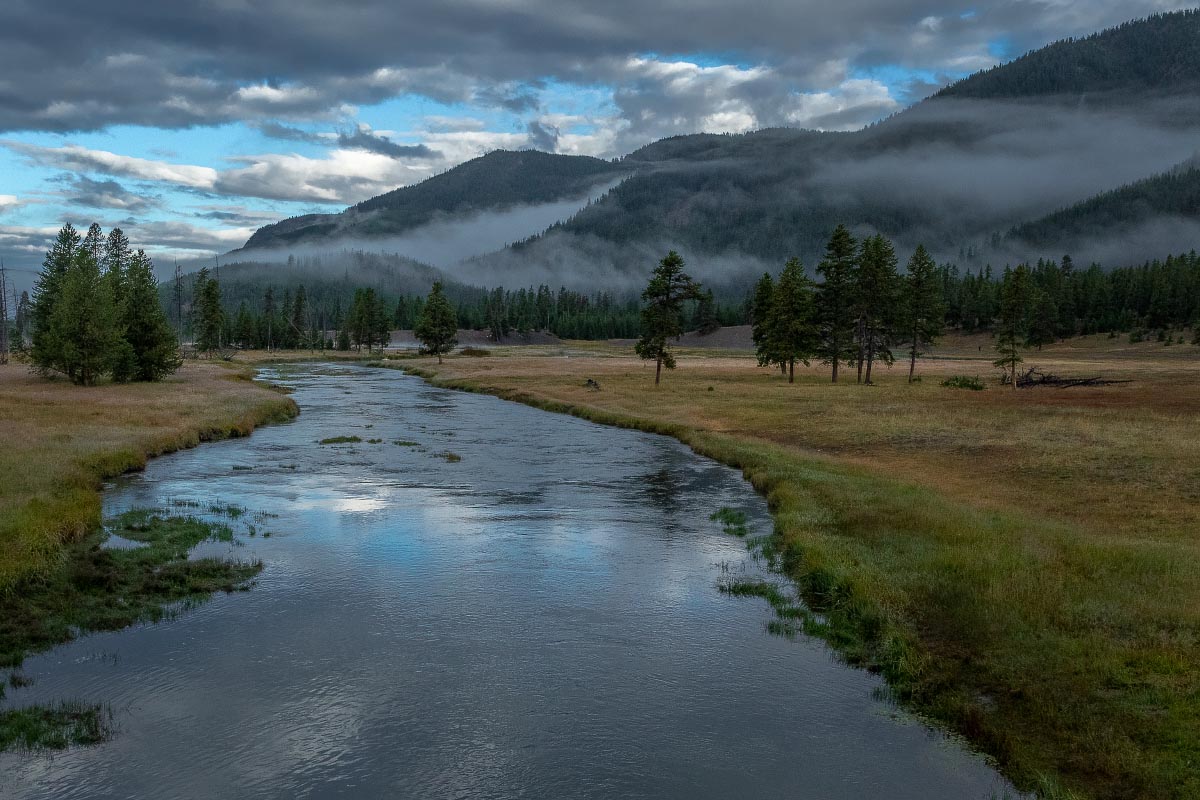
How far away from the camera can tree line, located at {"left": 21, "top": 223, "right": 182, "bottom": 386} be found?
6625 centimetres

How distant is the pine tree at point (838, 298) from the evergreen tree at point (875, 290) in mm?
1239

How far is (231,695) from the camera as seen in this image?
14.1 meters

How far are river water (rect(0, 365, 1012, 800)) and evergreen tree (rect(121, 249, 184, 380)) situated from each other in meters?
53.2

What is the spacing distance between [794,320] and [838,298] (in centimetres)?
539

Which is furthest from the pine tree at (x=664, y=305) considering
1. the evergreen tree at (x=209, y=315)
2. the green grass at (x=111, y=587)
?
the evergreen tree at (x=209, y=315)

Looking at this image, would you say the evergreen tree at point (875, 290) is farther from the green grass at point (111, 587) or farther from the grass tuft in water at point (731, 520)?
the green grass at point (111, 587)

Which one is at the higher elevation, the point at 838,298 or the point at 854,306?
the point at 838,298

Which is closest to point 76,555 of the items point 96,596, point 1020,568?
point 96,596

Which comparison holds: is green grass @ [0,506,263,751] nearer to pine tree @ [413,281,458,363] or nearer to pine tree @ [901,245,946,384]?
pine tree @ [901,245,946,384]

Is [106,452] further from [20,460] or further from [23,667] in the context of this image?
[23,667]

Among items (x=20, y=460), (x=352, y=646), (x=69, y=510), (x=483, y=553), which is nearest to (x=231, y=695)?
(x=352, y=646)

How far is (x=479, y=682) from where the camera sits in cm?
1483

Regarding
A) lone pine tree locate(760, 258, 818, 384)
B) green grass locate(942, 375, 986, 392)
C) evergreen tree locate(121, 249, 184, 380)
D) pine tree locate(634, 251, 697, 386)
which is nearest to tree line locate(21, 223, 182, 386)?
evergreen tree locate(121, 249, 184, 380)

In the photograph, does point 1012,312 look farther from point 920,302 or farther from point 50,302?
point 50,302
